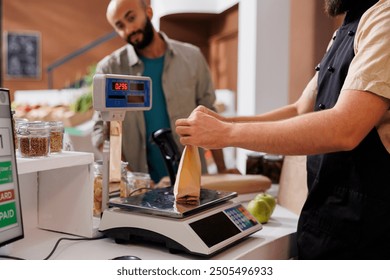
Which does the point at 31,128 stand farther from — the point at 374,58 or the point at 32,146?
the point at 374,58

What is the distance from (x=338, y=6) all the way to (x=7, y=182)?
845mm

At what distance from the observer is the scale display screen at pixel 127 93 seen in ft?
3.74

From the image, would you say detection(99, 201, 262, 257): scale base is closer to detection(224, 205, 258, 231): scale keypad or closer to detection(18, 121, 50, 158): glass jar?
detection(224, 205, 258, 231): scale keypad

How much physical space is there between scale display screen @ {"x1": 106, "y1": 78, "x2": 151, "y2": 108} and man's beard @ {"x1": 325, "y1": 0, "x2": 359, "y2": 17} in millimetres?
485

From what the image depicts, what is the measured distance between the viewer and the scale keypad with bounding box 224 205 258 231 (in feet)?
3.80

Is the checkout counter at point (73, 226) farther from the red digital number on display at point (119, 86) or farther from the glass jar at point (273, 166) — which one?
the glass jar at point (273, 166)

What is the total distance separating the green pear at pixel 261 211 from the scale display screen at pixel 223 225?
0.14m

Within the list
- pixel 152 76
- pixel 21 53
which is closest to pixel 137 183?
pixel 152 76

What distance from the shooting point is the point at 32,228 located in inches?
50.5

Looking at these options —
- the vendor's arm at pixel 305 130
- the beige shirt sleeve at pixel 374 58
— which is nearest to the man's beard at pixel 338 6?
the beige shirt sleeve at pixel 374 58

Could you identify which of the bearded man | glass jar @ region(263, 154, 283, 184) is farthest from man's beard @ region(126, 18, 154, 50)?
glass jar @ region(263, 154, 283, 184)

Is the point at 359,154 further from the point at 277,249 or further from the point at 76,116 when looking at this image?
the point at 76,116

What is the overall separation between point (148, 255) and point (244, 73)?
2.42 meters
